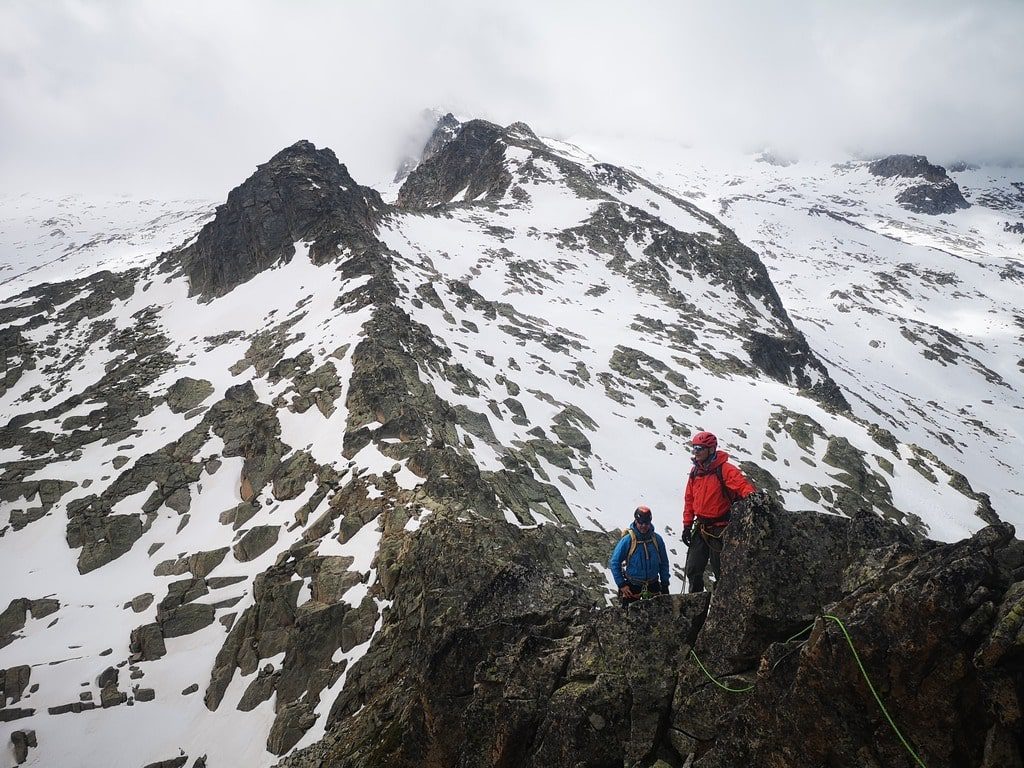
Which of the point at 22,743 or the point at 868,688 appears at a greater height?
the point at 868,688

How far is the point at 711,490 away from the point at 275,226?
47.2m

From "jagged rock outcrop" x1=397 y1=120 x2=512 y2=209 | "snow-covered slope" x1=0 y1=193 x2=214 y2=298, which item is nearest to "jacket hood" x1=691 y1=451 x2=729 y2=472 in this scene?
"jagged rock outcrop" x1=397 y1=120 x2=512 y2=209

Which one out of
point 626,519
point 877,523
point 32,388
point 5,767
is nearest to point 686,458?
point 626,519

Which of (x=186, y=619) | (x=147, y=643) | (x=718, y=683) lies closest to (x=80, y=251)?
(x=147, y=643)

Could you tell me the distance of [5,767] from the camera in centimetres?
1228

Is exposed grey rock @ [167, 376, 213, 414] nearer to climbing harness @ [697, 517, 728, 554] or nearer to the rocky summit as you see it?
the rocky summit

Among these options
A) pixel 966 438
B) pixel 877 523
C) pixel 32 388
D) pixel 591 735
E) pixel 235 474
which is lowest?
pixel 966 438

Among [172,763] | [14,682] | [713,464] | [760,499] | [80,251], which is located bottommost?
[172,763]

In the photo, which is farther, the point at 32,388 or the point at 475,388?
the point at 32,388

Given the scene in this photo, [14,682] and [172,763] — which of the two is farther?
[14,682]

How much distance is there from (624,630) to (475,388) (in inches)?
801

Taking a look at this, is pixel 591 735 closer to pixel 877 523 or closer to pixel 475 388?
pixel 877 523

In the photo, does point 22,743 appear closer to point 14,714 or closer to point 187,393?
point 14,714

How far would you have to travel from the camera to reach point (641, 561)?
9.44 metres
